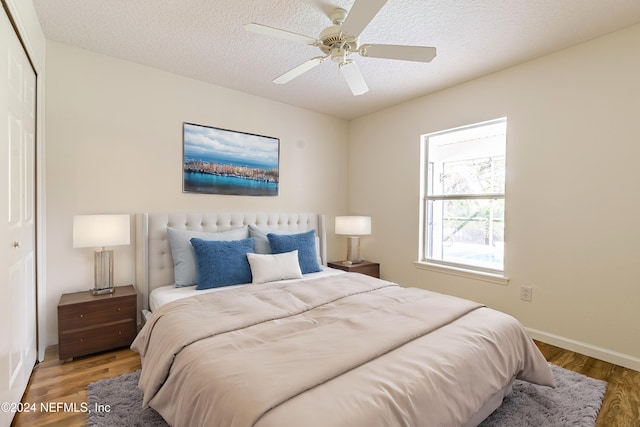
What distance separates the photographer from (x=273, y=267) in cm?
276

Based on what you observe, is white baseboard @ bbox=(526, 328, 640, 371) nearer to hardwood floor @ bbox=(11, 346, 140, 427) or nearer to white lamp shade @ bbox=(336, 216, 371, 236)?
white lamp shade @ bbox=(336, 216, 371, 236)

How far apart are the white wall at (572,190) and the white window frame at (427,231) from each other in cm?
8

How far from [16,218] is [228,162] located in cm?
186

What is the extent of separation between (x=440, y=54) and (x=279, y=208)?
2309mm

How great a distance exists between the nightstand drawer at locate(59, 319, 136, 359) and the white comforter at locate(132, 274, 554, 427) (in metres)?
0.79

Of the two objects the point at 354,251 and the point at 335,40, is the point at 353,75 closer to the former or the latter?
the point at 335,40

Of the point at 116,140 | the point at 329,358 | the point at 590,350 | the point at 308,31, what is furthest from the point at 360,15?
the point at 590,350

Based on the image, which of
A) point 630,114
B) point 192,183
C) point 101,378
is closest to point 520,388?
point 630,114

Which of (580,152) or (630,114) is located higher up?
(630,114)

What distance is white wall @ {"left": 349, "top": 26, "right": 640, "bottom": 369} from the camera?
231 cm

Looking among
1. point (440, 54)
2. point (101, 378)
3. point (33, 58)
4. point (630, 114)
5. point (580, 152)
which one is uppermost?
point (440, 54)

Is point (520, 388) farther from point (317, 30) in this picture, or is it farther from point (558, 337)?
point (317, 30)

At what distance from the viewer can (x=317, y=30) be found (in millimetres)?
2320

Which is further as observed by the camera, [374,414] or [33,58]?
[33,58]
